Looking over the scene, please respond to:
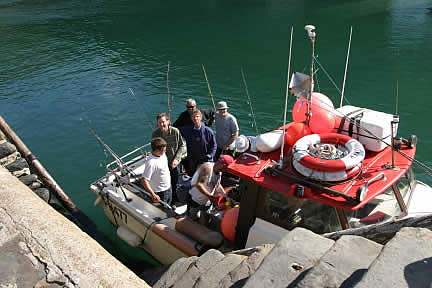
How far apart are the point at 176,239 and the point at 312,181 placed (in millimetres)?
2569

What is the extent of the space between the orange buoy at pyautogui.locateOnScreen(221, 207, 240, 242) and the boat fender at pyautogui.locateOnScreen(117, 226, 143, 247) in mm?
2008

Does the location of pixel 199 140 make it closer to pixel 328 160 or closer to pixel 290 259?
pixel 328 160

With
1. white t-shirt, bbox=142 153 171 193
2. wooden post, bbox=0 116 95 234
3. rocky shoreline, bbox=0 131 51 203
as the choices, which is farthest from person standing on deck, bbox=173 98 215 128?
rocky shoreline, bbox=0 131 51 203

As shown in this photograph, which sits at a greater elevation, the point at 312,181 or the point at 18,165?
the point at 312,181

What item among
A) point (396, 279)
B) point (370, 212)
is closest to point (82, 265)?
point (396, 279)

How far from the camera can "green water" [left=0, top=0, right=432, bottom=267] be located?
13.3 meters

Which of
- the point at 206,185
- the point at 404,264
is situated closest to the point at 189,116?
the point at 206,185

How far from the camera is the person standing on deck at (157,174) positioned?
574cm

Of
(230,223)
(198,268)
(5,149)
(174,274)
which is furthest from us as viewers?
(5,149)

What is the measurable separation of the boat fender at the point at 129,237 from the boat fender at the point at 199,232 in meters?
1.25

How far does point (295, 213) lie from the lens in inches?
187

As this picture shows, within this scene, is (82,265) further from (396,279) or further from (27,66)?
(27,66)

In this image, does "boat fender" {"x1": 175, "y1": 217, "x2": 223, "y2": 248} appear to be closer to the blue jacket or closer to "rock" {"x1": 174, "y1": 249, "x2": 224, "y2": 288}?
the blue jacket

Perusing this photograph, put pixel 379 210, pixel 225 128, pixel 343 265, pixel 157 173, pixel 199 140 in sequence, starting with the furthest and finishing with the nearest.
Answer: pixel 225 128 → pixel 199 140 → pixel 157 173 → pixel 379 210 → pixel 343 265
